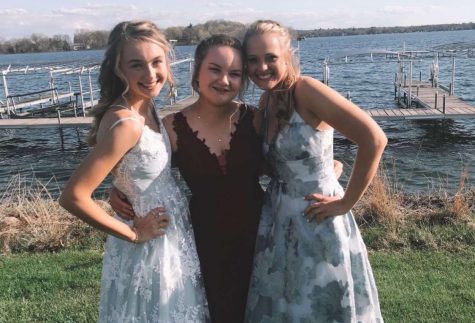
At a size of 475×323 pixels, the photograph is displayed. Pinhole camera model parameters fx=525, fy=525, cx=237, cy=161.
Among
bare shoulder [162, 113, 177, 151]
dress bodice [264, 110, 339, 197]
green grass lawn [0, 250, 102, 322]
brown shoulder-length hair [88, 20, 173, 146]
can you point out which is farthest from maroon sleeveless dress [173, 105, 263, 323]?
green grass lawn [0, 250, 102, 322]

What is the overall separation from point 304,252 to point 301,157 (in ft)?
1.58

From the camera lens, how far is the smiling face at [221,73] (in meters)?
2.60

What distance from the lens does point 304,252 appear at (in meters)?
2.65

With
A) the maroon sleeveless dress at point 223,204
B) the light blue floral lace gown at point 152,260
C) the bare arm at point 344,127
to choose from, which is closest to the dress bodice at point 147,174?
the light blue floral lace gown at point 152,260

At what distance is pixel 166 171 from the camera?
8.51 feet

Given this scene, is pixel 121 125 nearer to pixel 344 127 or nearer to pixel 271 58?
pixel 271 58

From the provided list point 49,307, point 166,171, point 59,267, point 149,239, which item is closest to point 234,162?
point 166,171

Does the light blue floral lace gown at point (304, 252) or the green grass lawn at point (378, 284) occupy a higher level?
the light blue floral lace gown at point (304, 252)

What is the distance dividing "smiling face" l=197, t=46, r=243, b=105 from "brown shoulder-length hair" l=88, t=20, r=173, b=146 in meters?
0.23

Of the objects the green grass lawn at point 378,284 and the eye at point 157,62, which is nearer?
the eye at point 157,62

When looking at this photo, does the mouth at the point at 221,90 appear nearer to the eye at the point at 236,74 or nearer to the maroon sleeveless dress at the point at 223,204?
the eye at the point at 236,74

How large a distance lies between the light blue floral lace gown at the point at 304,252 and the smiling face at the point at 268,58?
21cm

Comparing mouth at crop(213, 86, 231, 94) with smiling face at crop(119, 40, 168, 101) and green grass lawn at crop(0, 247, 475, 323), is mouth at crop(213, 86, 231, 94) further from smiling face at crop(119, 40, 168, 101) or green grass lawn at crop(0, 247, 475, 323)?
green grass lawn at crop(0, 247, 475, 323)

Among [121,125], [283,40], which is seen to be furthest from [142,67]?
[283,40]
